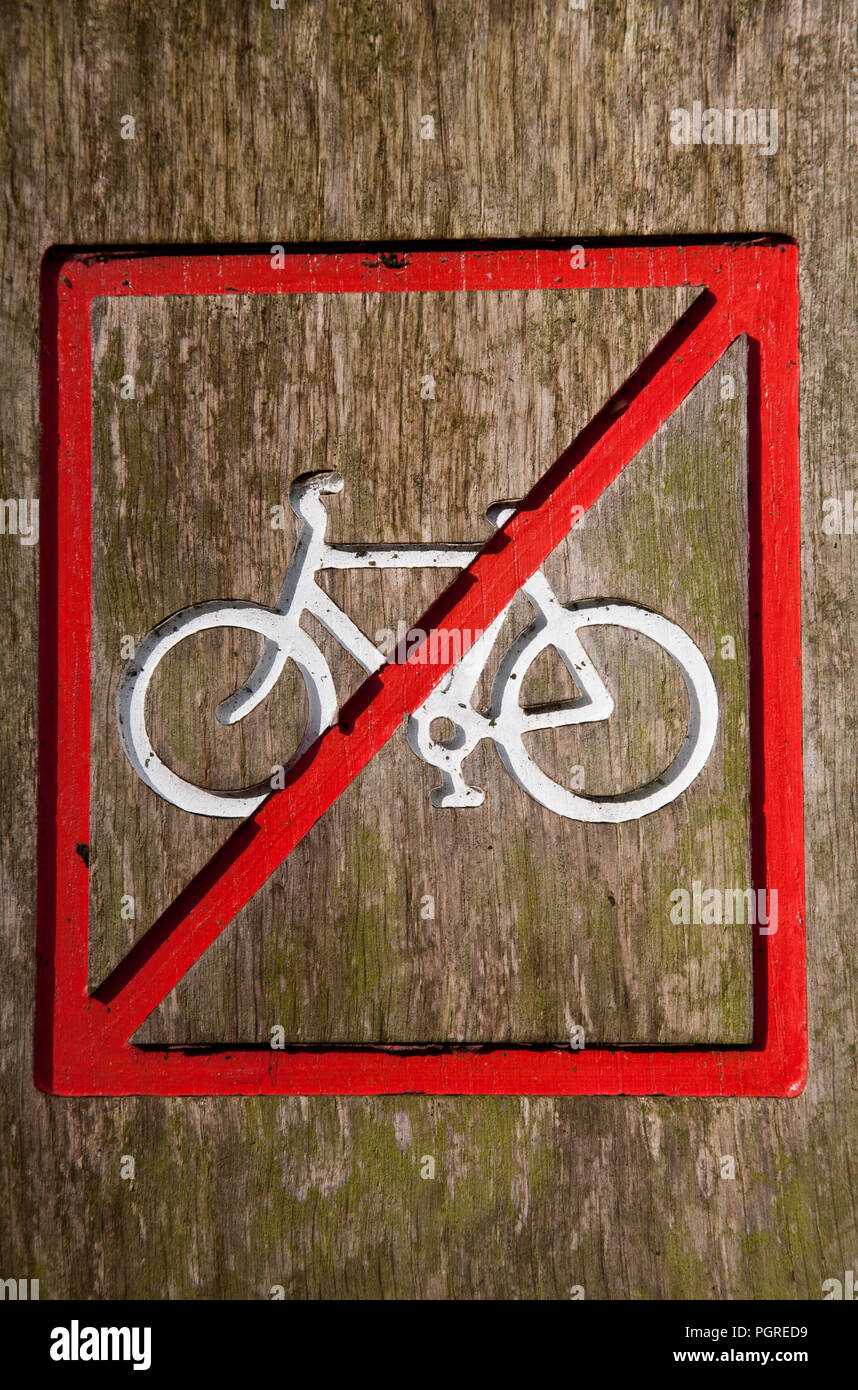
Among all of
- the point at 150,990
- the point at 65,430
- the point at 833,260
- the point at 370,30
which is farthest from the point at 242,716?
the point at 833,260

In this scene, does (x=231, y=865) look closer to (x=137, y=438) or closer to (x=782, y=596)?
(x=137, y=438)

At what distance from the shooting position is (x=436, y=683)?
1.97m

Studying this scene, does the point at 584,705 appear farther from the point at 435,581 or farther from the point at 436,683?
the point at 435,581

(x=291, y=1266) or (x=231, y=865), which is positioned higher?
(x=231, y=865)

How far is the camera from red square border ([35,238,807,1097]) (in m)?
1.98

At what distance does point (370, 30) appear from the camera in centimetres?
203

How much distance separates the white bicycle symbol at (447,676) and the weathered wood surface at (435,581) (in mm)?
64

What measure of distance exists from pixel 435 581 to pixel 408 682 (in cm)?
28

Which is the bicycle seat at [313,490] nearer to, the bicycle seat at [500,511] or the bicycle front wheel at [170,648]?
the bicycle front wheel at [170,648]

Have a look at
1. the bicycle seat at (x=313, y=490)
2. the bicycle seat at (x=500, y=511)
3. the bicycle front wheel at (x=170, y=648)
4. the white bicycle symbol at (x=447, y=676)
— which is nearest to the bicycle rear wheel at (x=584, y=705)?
the white bicycle symbol at (x=447, y=676)

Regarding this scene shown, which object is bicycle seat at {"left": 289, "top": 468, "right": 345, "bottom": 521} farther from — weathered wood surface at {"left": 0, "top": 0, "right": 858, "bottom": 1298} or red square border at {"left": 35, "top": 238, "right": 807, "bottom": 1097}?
red square border at {"left": 35, "top": 238, "right": 807, "bottom": 1097}

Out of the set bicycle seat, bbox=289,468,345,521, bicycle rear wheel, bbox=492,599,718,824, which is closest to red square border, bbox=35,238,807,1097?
bicycle rear wheel, bbox=492,599,718,824

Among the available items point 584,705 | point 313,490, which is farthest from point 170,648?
point 584,705
